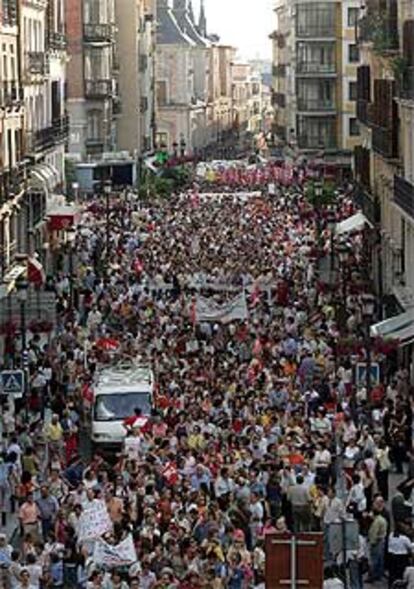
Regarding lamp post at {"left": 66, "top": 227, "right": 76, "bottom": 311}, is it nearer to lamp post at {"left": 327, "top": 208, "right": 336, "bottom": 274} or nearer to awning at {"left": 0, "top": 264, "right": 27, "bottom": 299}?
awning at {"left": 0, "top": 264, "right": 27, "bottom": 299}

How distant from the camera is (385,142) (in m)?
56.1

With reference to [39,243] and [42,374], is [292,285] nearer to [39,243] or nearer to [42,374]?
[39,243]

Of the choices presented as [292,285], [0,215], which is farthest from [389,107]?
[0,215]

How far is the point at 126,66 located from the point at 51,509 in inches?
3722

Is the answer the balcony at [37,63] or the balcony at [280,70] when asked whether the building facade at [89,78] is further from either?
the balcony at [280,70]

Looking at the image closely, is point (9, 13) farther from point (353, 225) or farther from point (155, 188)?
point (155, 188)

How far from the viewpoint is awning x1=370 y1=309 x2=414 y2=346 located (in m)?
40.1

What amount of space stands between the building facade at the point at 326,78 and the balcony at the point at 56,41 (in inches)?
1205

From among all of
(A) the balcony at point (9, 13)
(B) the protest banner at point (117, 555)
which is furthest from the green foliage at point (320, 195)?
(B) the protest banner at point (117, 555)

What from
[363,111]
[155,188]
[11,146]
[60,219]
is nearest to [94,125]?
[155,188]

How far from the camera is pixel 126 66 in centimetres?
12106

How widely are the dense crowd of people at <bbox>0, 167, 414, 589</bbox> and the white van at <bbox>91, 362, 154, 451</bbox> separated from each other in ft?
1.26

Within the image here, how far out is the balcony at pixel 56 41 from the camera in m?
75.8

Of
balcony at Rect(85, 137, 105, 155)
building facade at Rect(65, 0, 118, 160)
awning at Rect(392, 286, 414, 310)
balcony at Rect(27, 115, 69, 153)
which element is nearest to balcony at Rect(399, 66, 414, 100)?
awning at Rect(392, 286, 414, 310)
